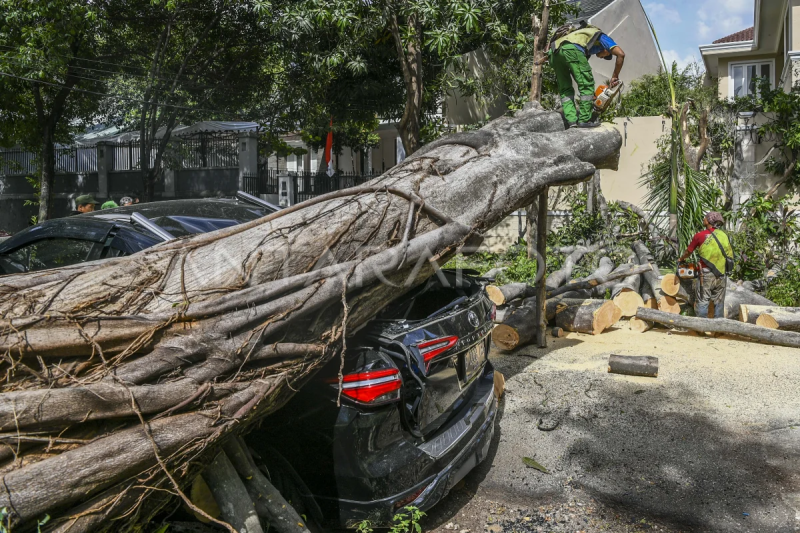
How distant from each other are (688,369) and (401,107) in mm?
10398

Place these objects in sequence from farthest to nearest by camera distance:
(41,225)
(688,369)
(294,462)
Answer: (688,369)
(41,225)
(294,462)

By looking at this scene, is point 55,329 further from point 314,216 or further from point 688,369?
point 688,369

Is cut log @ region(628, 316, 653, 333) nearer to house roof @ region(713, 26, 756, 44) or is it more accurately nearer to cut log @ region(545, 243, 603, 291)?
cut log @ region(545, 243, 603, 291)

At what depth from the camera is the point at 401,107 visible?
15609 millimetres

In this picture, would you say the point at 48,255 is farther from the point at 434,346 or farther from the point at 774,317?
the point at 774,317

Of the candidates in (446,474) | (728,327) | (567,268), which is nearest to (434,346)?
(446,474)

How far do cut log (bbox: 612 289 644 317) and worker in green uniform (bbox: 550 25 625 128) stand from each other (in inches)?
119

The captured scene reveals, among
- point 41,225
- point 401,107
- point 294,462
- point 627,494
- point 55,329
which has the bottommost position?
point 627,494

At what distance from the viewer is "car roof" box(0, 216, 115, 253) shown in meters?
4.59

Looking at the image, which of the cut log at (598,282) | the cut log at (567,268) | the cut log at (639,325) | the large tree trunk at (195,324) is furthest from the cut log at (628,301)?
the large tree trunk at (195,324)

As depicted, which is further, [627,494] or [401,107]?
[401,107]

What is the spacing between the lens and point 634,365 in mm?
6551

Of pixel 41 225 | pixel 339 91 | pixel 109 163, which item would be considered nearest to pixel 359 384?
pixel 41 225

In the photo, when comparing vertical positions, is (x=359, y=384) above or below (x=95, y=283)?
below
